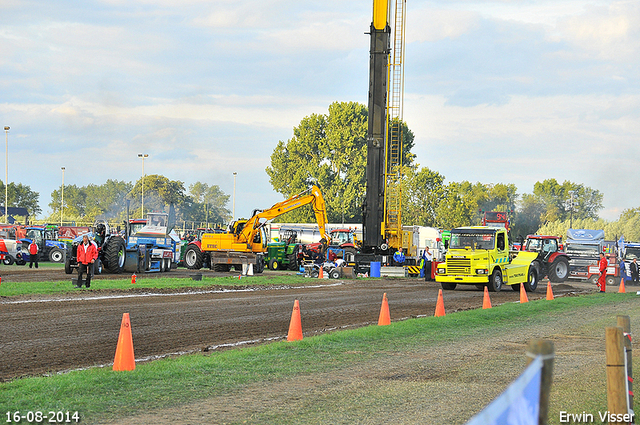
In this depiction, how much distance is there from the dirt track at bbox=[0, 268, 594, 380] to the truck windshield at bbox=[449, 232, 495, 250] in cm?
232

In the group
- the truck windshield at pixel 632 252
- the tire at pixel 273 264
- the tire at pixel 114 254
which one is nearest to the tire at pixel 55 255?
the tire at pixel 114 254

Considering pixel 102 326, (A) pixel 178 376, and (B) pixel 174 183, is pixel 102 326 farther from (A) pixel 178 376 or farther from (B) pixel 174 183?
(B) pixel 174 183

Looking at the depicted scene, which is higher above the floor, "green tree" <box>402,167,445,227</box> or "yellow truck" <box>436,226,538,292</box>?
"green tree" <box>402,167,445,227</box>

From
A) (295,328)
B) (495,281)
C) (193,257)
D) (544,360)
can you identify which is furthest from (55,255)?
(544,360)

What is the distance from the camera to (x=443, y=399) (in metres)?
8.85

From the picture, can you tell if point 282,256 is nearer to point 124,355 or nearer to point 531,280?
point 531,280

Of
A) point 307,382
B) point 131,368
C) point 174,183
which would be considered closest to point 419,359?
point 307,382

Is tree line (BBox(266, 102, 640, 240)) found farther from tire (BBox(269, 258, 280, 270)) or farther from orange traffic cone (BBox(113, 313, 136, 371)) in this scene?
orange traffic cone (BBox(113, 313, 136, 371))

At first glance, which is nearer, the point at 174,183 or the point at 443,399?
the point at 443,399

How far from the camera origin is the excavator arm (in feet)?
136

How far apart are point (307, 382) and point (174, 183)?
117 metres

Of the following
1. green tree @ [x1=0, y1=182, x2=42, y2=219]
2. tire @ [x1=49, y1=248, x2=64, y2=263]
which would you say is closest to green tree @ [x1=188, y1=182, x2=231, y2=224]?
green tree @ [x1=0, y1=182, x2=42, y2=219]

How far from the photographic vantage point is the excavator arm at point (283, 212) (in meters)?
41.5

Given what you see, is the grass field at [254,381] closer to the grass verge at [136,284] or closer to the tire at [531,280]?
the grass verge at [136,284]
